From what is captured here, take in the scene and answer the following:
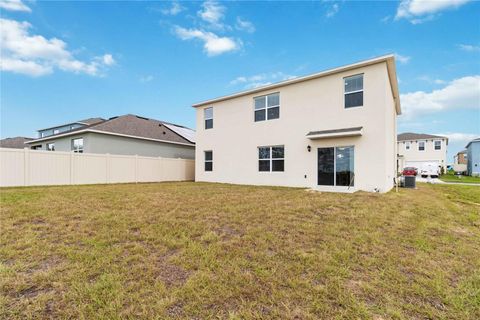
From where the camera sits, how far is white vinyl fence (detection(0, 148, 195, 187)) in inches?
422

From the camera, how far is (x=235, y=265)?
3.17 meters

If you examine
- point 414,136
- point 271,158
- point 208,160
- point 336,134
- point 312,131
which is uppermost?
point 414,136

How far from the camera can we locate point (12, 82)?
13445 millimetres

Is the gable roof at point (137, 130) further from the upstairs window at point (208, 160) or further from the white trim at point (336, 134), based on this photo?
the white trim at point (336, 134)

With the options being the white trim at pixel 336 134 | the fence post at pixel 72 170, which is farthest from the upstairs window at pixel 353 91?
the fence post at pixel 72 170

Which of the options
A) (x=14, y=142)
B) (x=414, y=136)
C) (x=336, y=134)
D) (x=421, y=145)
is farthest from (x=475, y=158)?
(x=14, y=142)

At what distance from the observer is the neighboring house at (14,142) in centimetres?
2710

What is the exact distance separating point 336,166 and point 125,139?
14734 mm

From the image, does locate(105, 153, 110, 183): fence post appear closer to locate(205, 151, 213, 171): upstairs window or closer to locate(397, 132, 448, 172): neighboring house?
locate(205, 151, 213, 171): upstairs window

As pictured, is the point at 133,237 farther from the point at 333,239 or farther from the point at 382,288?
the point at 382,288

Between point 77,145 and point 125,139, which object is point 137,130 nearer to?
point 125,139

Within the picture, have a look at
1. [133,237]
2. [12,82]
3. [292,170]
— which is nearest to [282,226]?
[133,237]

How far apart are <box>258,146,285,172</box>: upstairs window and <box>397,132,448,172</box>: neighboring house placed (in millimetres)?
27335

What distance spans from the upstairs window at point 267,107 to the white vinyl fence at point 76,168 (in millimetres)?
7773
